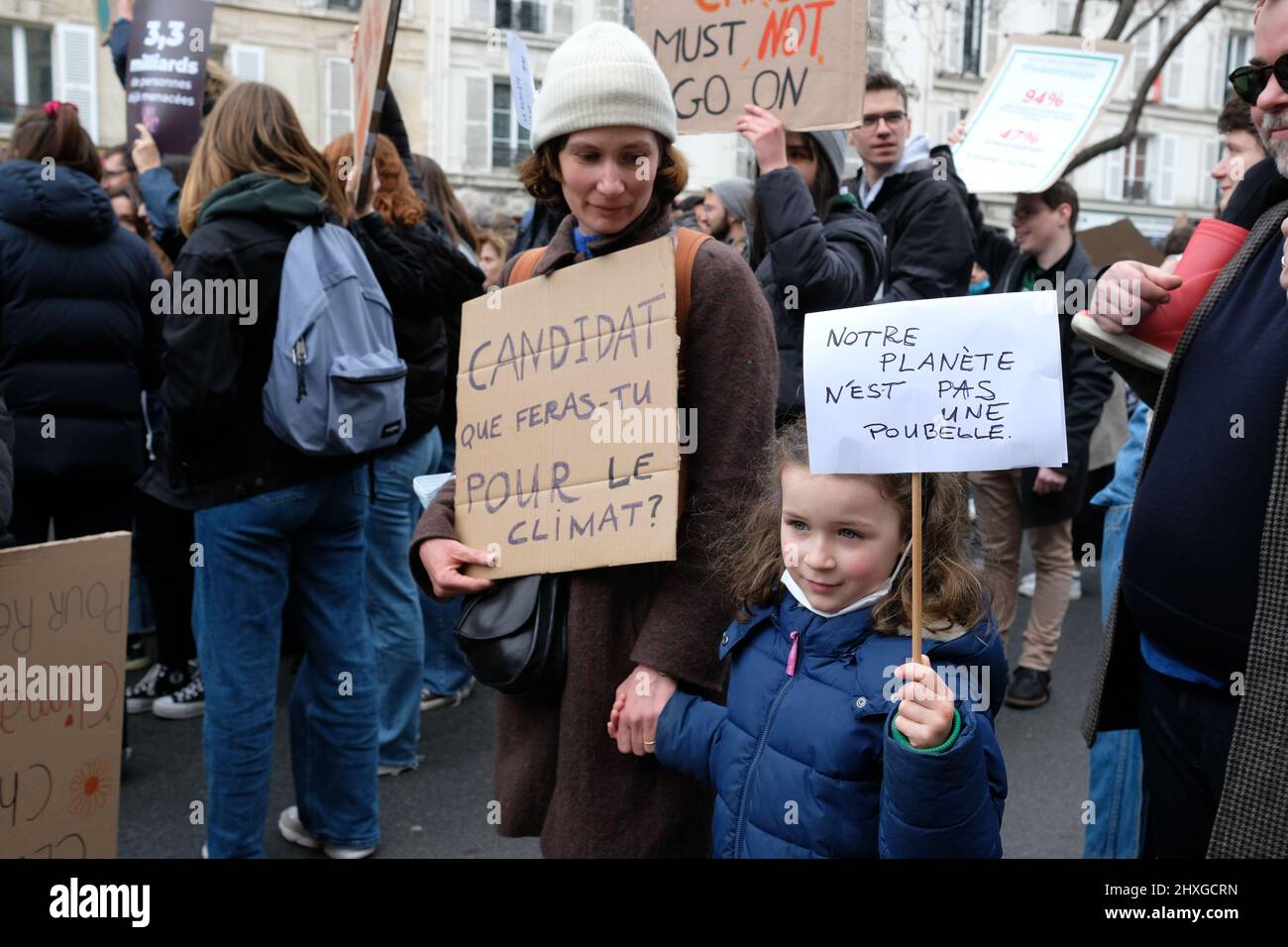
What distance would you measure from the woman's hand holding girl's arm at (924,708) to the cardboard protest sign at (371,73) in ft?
6.30

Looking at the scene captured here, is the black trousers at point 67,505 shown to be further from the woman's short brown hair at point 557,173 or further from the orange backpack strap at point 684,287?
the orange backpack strap at point 684,287

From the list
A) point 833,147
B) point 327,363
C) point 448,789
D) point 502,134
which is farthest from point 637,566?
point 502,134

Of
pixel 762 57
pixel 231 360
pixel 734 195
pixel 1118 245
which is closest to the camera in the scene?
pixel 231 360

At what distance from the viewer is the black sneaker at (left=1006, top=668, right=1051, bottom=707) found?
4.87m

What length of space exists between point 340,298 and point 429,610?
7.30 ft

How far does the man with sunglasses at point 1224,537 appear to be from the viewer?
1.55 metres

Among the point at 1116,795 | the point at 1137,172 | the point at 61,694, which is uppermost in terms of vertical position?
the point at 1137,172

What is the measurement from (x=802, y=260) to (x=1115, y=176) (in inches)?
1183

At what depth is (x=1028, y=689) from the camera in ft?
16.1

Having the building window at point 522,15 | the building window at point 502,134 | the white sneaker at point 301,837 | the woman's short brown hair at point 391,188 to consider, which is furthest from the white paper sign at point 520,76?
the building window at point 522,15

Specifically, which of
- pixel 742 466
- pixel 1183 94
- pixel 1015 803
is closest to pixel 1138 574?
pixel 742 466

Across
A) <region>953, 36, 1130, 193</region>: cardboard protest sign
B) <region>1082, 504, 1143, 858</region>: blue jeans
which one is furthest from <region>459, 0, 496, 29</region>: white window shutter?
<region>1082, 504, 1143, 858</region>: blue jeans

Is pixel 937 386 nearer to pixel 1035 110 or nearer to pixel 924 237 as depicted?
pixel 924 237
